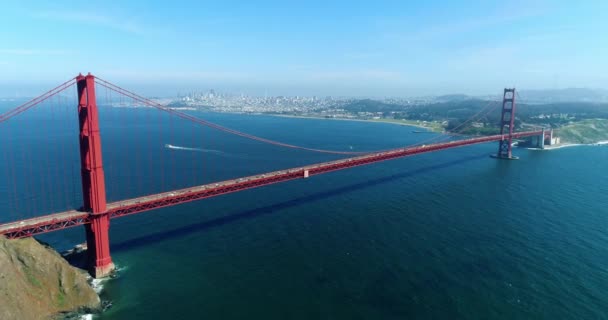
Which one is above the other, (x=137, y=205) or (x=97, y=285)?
(x=137, y=205)

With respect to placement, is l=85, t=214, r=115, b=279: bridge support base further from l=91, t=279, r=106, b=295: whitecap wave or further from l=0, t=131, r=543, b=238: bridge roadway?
l=0, t=131, r=543, b=238: bridge roadway

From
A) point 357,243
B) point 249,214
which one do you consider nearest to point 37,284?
point 249,214

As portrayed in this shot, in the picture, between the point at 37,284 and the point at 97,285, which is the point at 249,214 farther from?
the point at 37,284

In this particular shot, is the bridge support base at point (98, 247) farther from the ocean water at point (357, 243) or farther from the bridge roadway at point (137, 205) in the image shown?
the ocean water at point (357, 243)

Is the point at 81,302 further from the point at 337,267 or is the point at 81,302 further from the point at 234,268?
the point at 337,267

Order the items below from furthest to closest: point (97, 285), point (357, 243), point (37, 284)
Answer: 1. point (357, 243)
2. point (97, 285)
3. point (37, 284)

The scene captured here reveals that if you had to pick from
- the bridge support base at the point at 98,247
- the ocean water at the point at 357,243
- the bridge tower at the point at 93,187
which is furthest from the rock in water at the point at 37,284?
the bridge tower at the point at 93,187

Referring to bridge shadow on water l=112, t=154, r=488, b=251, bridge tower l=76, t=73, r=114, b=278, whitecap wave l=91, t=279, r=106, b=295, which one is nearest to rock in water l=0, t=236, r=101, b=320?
whitecap wave l=91, t=279, r=106, b=295
